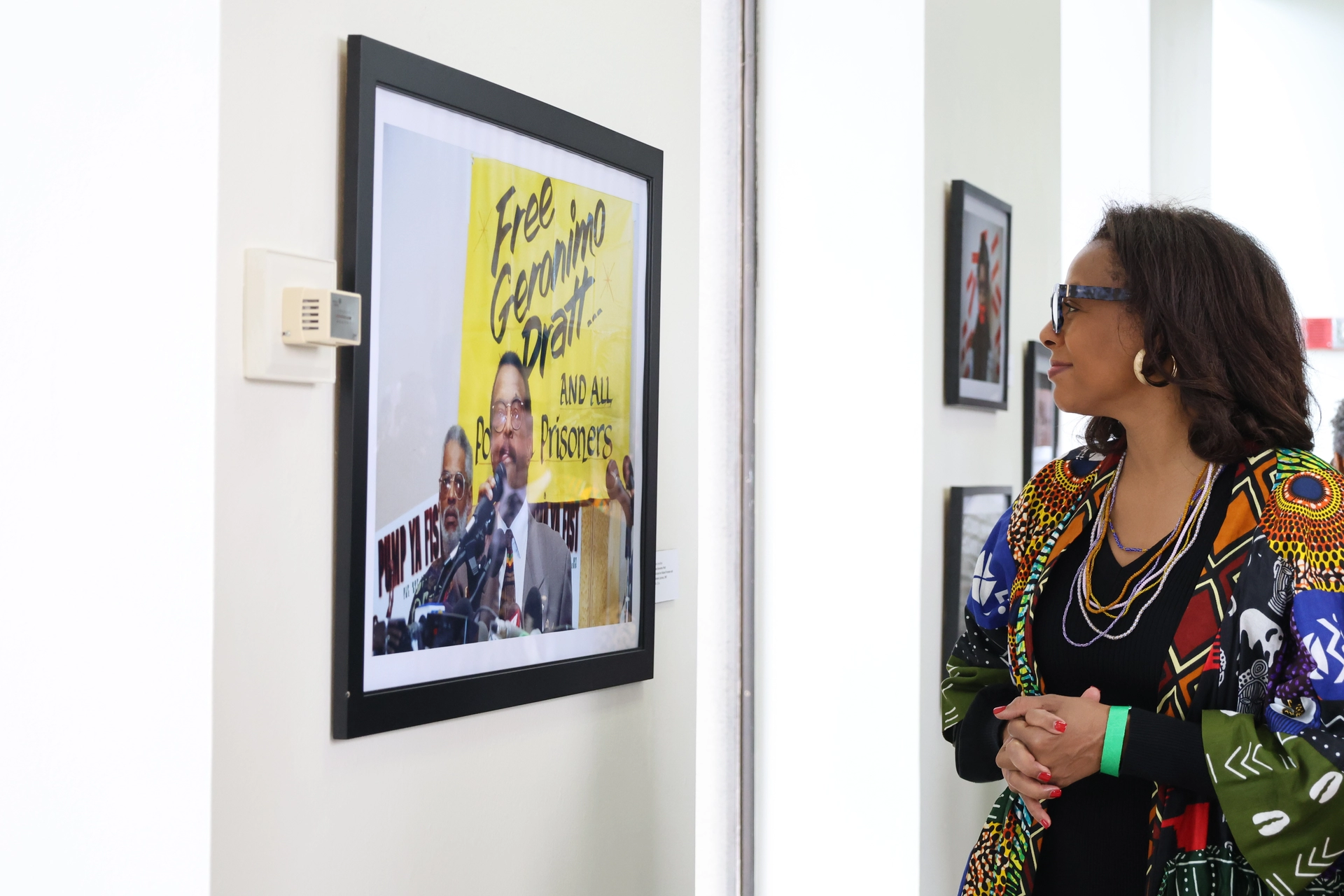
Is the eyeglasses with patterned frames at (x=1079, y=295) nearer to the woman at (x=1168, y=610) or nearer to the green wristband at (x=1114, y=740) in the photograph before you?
the woman at (x=1168, y=610)

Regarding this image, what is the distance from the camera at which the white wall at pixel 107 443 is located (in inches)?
35.3

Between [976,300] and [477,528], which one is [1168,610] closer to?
[477,528]

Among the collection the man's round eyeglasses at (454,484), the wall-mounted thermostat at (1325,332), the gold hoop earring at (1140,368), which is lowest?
the man's round eyeglasses at (454,484)

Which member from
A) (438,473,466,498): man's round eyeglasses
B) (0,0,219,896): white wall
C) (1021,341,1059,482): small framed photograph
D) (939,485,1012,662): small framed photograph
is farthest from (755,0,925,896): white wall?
(0,0,219,896): white wall

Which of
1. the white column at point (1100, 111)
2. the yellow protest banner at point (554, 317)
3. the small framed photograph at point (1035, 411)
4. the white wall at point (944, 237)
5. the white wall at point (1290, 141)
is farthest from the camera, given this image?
the white wall at point (1290, 141)

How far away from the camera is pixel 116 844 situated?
955mm

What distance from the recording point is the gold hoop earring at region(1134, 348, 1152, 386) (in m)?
1.67

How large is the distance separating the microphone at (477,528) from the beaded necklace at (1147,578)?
2.97 feet

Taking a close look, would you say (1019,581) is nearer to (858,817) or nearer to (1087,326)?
(1087,326)

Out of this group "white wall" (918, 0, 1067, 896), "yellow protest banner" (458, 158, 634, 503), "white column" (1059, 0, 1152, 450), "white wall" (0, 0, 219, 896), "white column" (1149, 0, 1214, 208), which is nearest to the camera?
"white wall" (0, 0, 219, 896)

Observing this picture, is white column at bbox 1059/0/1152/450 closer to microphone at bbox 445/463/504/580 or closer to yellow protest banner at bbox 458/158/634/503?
yellow protest banner at bbox 458/158/634/503

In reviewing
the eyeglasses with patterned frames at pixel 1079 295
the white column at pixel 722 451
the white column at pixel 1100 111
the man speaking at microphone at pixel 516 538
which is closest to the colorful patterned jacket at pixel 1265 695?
the eyeglasses with patterned frames at pixel 1079 295

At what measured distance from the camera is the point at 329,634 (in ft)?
4.63

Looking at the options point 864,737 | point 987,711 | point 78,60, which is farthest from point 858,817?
point 78,60
